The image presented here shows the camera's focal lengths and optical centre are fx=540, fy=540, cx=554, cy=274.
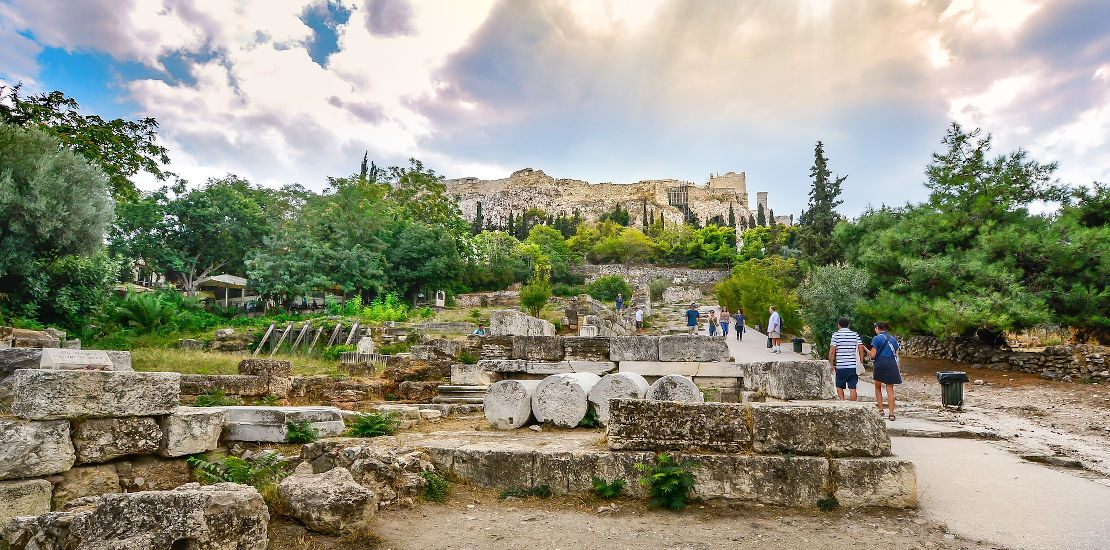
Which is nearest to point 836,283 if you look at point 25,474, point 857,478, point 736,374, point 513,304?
point 736,374

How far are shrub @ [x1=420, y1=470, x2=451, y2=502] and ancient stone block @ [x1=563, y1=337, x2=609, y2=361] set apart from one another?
5213 mm

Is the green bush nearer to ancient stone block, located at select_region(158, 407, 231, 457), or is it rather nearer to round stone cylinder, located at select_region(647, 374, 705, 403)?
round stone cylinder, located at select_region(647, 374, 705, 403)

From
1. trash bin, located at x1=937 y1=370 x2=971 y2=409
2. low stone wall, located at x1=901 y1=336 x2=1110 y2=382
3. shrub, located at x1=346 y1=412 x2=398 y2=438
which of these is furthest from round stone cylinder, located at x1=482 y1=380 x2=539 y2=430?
low stone wall, located at x1=901 y1=336 x2=1110 y2=382

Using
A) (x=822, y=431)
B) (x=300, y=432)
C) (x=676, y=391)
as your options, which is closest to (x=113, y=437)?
(x=300, y=432)

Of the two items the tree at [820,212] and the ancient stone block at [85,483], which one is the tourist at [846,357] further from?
the tree at [820,212]

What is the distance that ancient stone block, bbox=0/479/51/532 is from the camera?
14.9 feet

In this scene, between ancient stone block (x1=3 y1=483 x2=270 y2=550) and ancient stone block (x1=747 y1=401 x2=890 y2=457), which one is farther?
ancient stone block (x1=747 y1=401 x2=890 y2=457)

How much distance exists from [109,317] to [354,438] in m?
18.4

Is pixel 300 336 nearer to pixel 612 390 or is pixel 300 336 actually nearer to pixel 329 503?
pixel 612 390

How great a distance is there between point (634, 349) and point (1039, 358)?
566 inches

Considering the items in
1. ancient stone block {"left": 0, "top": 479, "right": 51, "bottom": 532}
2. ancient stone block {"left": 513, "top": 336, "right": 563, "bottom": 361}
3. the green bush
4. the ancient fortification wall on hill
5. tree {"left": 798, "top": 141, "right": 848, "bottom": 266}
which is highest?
the ancient fortification wall on hill

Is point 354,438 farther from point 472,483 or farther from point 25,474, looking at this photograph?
point 25,474

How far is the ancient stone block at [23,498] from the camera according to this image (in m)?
4.55

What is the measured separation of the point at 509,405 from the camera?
7.05 meters
